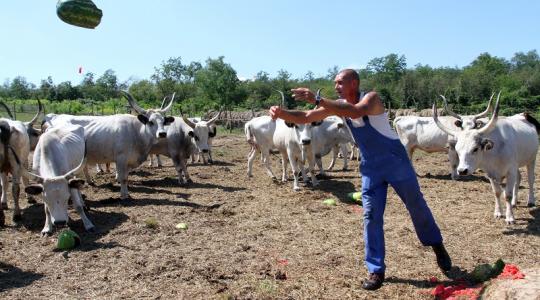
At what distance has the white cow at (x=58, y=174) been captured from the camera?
285 inches

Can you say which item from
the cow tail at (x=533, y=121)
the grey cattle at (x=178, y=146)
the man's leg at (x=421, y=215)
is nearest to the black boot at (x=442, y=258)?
the man's leg at (x=421, y=215)

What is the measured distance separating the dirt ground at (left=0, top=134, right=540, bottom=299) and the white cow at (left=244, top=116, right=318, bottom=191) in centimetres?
89

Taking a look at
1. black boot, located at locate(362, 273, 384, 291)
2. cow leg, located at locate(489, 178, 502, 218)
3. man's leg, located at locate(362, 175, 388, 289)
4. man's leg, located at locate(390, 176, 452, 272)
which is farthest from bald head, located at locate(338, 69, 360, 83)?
A: cow leg, located at locate(489, 178, 502, 218)

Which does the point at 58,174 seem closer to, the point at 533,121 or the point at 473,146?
the point at 473,146

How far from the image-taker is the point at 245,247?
22.6ft

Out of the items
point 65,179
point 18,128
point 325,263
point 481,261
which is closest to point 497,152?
point 481,261

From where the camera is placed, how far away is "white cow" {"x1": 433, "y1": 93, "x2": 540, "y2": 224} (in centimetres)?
745

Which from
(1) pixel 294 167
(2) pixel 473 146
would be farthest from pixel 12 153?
(2) pixel 473 146

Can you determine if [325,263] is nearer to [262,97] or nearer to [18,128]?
[18,128]

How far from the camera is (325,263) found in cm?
610

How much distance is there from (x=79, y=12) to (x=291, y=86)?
7012cm

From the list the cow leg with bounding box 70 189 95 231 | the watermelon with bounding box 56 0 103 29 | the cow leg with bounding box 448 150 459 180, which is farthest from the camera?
the cow leg with bounding box 448 150 459 180

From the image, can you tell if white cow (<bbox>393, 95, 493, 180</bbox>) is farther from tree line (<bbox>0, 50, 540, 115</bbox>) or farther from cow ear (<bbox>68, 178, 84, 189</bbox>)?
tree line (<bbox>0, 50, 540, 115</bbox>)

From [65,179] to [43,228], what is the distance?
130cm
